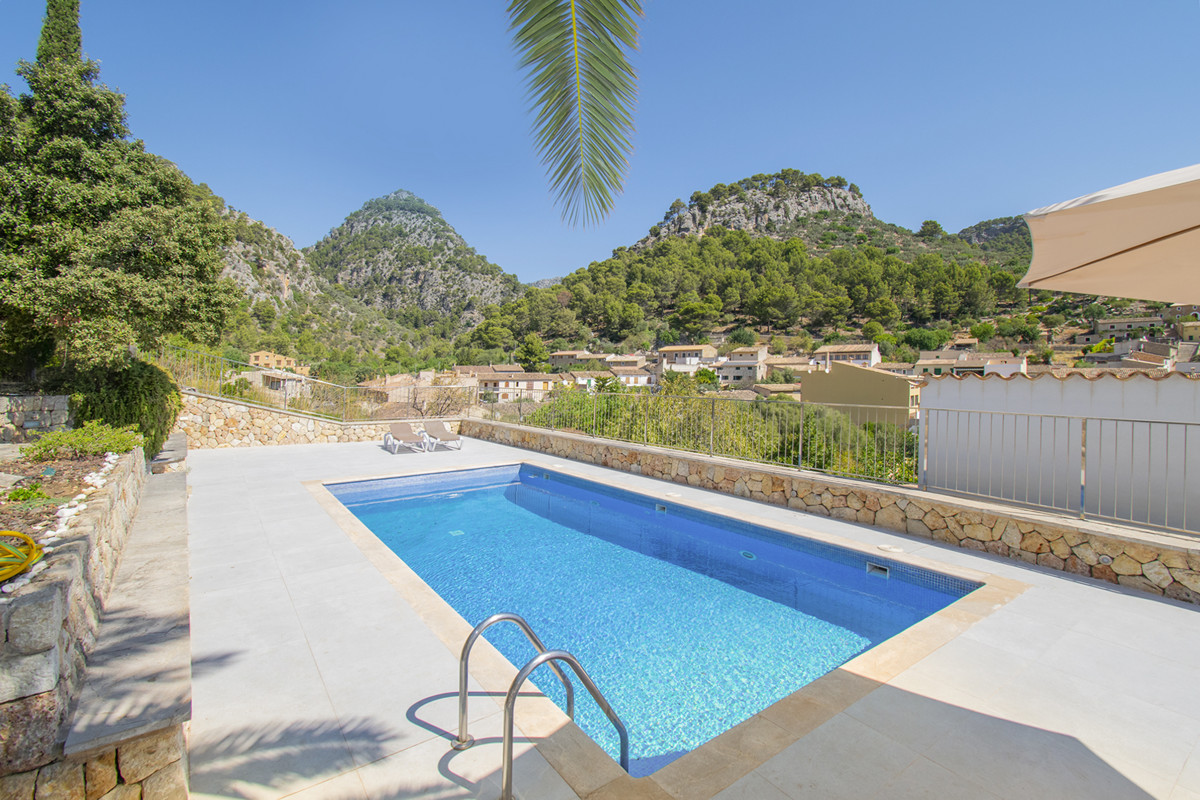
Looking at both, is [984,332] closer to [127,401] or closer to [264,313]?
[127,401]

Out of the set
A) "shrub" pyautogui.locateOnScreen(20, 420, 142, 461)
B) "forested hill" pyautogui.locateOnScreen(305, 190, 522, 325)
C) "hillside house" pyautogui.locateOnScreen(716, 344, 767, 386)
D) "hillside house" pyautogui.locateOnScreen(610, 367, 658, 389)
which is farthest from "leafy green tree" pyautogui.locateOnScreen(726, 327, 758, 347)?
"shrub" pyautogui.locateOnScreen(20, 420, 142, 461)

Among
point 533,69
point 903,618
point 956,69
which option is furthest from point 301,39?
point 956,69

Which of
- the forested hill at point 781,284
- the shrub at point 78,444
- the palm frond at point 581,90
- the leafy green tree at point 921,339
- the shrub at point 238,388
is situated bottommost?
the shrub at point 78,444

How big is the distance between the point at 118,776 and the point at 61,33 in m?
13.3

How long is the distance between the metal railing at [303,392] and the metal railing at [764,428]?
4.48m

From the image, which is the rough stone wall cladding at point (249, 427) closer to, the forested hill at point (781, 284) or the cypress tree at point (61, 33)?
the cypress tree at point (61, 33)

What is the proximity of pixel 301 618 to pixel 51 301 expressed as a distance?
713 cm

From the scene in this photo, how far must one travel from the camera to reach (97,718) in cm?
167

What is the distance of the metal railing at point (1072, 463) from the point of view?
14.5 feet

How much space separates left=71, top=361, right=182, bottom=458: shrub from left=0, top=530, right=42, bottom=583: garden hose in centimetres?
633

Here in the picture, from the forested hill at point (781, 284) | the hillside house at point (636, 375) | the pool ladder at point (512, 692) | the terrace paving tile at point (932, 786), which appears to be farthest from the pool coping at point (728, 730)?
the forested hill at point (781, 284)

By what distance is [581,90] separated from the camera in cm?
191

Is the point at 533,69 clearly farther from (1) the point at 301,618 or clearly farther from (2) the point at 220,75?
(2) the point at 220,75

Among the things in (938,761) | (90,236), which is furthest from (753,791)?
(90,236)
